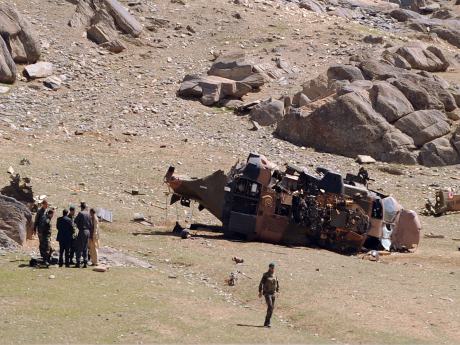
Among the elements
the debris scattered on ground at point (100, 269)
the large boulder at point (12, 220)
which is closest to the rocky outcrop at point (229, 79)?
the large boulder at point (12, 220)

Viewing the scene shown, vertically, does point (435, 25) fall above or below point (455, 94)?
above

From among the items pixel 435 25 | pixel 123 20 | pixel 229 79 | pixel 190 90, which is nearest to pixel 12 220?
pixel 190 90

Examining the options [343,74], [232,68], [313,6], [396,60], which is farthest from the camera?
[313,6]

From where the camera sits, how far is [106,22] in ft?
218

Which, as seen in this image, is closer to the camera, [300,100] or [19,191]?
[19,191]

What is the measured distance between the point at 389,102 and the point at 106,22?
18909mm

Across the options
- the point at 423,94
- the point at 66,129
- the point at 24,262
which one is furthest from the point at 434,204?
the point at 24,262

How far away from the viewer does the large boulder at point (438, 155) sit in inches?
2159

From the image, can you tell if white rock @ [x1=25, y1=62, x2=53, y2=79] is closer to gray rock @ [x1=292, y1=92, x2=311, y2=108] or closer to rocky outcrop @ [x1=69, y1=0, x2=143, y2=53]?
rocky outcrop @ [x1=69, y1=0, x2=143, y2=53]

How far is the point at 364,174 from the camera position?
A: 4034cm

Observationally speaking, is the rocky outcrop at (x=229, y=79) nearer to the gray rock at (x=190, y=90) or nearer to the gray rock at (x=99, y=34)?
the gray rock at (x=190, y=90)

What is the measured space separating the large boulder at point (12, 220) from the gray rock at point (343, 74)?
32334 mm

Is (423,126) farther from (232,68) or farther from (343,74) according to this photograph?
(232,68)

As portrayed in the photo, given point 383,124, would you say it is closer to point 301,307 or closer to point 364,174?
point 364,174
